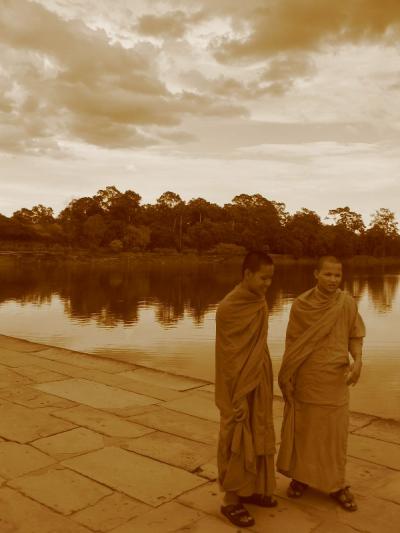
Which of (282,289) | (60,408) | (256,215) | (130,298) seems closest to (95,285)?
(130,298)

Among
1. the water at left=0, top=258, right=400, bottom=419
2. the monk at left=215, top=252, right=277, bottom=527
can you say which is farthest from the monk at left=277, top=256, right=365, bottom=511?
the water at left=0, top=258, right=400, bottom=419

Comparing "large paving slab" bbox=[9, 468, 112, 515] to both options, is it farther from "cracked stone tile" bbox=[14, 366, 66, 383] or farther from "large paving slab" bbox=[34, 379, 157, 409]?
"cracked stone tile" bbox=[14, 366, 66, 383]

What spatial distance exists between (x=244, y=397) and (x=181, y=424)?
1.95m

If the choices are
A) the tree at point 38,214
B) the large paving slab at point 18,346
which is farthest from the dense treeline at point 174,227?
the large paving slab at point 18,346

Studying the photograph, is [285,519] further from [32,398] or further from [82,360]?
[82,360]

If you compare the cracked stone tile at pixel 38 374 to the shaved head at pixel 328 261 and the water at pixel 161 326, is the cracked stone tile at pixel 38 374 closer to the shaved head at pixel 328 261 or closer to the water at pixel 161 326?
the water at pixel 161 326

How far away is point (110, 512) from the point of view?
10.6 feet

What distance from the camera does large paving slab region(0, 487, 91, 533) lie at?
303 cm

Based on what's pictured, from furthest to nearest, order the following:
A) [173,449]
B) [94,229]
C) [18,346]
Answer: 1. [94,229]
2. [18,346]
3. [173,449]

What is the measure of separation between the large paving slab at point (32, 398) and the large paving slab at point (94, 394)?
4.4 inches

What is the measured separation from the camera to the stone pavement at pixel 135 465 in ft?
10.3

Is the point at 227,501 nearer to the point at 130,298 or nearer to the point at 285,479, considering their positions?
the point at 285,479

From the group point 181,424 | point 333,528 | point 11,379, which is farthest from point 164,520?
point 11,379

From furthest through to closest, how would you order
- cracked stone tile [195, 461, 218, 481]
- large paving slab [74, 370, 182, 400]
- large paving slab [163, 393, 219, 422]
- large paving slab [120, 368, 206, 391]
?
1. large paving slab [120, 368, 206, 391]
2. large paving slab [74, 370, 182, 400]
3. large paving slab [163, 393, 219, 422]
4. cracked stone tile [195, 461, 218, 481]
